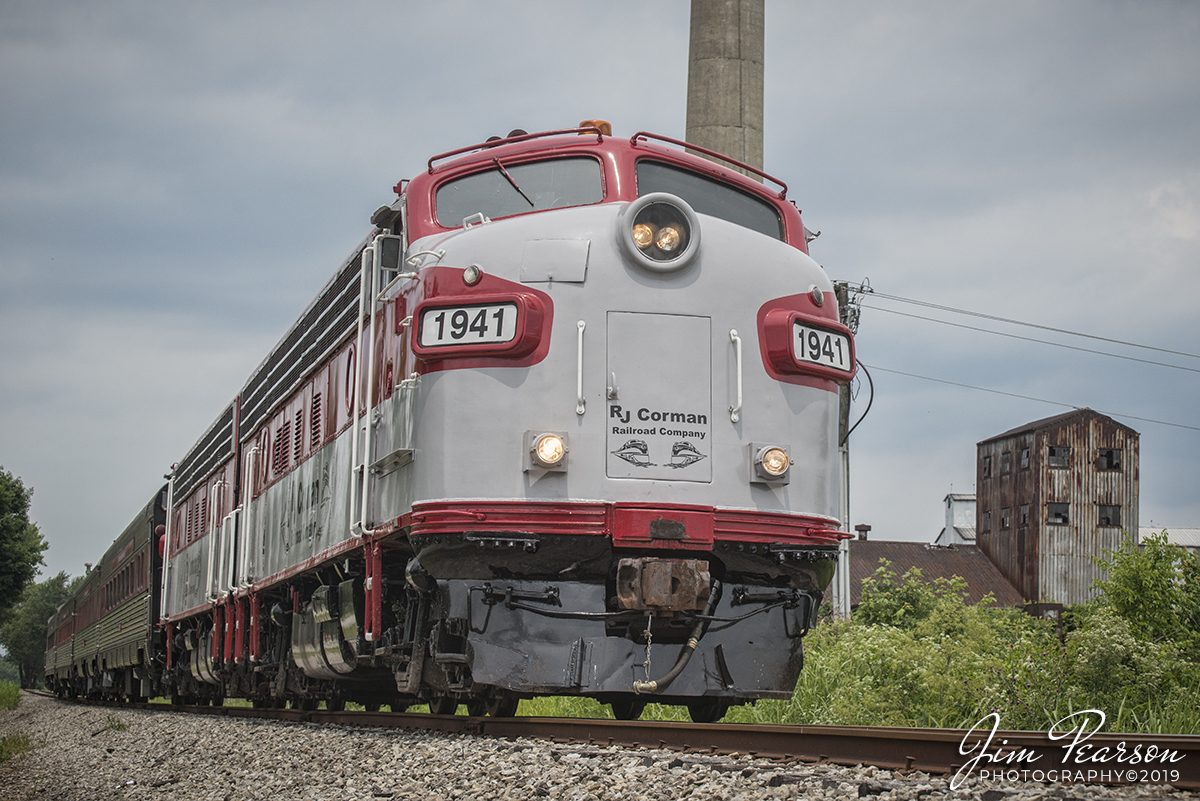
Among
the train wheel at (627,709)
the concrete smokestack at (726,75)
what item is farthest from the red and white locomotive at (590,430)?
the concrete smokestack at (726,75)

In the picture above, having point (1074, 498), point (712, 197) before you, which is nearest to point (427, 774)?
point (712, 197)

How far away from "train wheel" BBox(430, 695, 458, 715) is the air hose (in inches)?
96.7

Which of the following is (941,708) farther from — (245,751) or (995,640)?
(245,751)

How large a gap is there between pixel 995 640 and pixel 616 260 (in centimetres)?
903

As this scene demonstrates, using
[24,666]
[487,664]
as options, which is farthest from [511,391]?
[24,666]

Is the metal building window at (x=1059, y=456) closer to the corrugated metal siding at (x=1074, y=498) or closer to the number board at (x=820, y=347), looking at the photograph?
the corrugated metal siding at (x=1074, y=498)

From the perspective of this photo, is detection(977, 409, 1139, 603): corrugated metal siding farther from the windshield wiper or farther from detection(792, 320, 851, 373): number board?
the windshield wiper

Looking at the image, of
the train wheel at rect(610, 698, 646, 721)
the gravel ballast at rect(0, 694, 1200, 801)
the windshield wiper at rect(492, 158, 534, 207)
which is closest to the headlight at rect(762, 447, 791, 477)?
the gravel ballast at rect(0, 694, 1200, 801)

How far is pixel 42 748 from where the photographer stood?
12758mm

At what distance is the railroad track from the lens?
155 inches

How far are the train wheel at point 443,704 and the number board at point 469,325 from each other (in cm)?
311

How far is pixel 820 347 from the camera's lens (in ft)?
24.6

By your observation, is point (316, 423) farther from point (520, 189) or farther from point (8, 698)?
point (8, 698)

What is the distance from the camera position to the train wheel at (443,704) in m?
8.72
